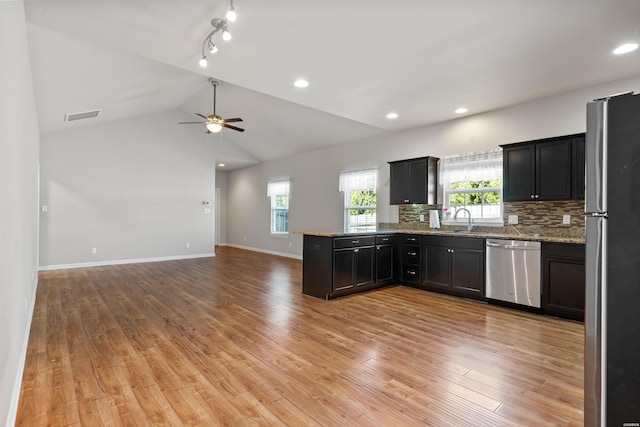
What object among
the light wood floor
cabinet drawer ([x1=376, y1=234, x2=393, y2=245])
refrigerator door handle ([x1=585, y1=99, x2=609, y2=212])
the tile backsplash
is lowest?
the light wood floor

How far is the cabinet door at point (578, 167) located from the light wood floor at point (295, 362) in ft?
4.96

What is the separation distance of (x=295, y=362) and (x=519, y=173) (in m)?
3.80

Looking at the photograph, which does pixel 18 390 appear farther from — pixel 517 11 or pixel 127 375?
pixel 517 11

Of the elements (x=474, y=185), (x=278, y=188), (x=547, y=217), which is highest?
(x=278, y=188)

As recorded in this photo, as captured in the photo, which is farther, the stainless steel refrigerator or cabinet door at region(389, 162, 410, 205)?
cabinet door at region(389, 162, 410, 205)

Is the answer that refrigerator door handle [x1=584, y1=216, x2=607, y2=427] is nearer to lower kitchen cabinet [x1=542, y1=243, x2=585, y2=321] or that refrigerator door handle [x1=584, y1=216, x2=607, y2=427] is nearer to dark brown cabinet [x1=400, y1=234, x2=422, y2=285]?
lower kitchen cabinet [x1=542, y1=243, x2=585, y2=321]

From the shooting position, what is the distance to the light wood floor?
1936mm

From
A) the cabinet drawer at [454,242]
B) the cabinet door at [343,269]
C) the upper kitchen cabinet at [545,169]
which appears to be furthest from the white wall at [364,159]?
the cabinet door at [343,269]

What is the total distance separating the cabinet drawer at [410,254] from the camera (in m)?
5.11

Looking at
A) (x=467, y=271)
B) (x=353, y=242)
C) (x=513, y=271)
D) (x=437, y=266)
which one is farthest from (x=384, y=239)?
(x=513, y=271)

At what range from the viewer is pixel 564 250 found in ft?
12.1

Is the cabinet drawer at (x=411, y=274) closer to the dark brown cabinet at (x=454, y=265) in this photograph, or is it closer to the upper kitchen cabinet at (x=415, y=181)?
the dark brown cabinet at (x=454, y=265)

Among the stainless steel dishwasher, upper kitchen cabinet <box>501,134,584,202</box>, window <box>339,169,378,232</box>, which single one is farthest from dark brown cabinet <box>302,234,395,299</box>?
upper kitchen cabinet <box>501,134,584,202</box>

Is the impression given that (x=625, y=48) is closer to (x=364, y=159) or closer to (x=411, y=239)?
(x=411, y=239)
